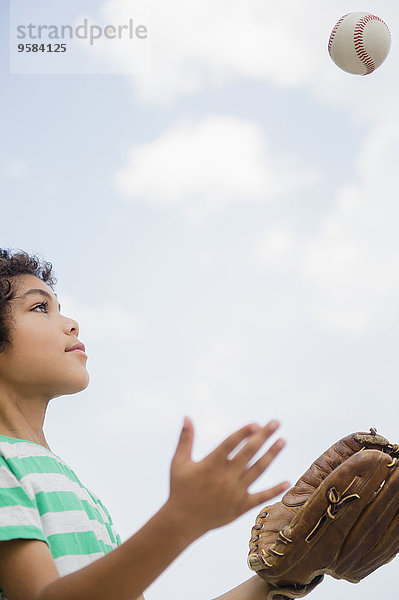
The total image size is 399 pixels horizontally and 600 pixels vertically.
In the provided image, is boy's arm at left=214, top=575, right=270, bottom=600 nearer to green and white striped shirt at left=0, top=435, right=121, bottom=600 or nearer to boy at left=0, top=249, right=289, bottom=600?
boy at left=0, top=249, right=289, bottom=600

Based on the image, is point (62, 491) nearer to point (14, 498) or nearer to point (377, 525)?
point (14, 498)

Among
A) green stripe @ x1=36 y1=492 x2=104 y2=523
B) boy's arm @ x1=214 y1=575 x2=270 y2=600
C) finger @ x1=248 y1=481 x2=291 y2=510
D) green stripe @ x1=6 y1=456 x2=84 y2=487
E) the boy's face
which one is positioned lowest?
boy's arm @ x1=214 y1=575 x2=270 y2=600

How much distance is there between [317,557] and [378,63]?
3.86 metres

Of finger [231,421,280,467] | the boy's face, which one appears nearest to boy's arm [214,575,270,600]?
the boy's face

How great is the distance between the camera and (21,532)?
1226mm

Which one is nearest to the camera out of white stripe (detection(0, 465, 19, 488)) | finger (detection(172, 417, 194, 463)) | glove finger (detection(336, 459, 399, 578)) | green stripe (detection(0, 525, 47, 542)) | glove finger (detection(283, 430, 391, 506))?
finger (detection(172, 417, 194, 463))

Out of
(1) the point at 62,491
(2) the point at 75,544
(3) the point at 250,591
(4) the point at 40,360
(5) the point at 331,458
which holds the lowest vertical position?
(3) the point at 250,591

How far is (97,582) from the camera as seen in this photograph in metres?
1.08

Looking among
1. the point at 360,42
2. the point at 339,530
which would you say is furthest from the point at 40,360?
the point at 360,42

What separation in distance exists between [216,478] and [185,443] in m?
0.07

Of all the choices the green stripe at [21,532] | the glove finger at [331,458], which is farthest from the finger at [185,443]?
the glove finger at [331,458]

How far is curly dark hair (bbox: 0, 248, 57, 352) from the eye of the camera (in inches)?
68.4

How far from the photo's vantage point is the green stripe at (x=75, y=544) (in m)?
1.37

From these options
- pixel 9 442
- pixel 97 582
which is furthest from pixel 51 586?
pixel 9 442
